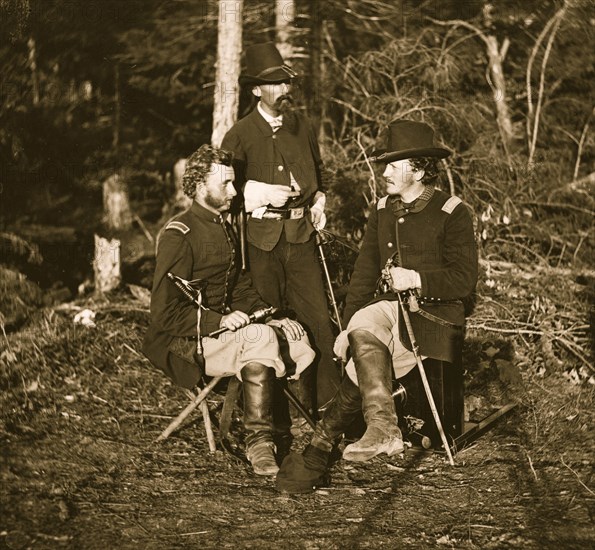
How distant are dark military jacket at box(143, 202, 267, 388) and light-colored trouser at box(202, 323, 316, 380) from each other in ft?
0.34

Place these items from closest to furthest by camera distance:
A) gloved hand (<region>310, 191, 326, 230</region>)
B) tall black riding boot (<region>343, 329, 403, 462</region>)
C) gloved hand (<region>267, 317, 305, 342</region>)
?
tall black riding boot (<region>343, 329, 403, 462</region>)
gloved hand (<region>267, 317, 305, 342</region>)
gloved hand (<region>310, 191, 326, 230</region>)

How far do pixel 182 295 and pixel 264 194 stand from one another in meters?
0.90

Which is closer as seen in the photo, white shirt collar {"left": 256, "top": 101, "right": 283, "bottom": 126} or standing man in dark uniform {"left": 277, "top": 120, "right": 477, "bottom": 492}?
standing man in dark uniform {"left": 277, "top": 120, "right": 477, "bottom": 492}

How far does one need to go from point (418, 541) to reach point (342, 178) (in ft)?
15.1

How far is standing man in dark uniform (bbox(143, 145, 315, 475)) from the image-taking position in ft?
17.0

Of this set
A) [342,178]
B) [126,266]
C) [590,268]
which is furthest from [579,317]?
[126,266]

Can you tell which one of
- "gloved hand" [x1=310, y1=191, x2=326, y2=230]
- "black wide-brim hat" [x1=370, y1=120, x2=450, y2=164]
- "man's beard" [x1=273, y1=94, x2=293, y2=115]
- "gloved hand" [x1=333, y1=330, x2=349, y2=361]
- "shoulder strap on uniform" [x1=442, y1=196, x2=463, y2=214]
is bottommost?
"gloved hand" [x1=333, y1=330, x2=349, y2=361]

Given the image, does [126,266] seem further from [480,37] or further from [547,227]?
[480,37]

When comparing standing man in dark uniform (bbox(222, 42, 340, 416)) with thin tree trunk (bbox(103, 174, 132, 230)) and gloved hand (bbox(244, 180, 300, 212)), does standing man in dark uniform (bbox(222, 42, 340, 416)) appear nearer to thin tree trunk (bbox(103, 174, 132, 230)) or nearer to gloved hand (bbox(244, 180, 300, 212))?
gloved hand (bbox(244, 180, 300, 212))

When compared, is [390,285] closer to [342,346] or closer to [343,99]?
[342,346]

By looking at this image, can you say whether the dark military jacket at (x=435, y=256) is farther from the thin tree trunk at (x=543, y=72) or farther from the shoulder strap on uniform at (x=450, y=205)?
the thin tree trunk at (x=543, y=72)

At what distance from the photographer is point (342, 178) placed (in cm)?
820

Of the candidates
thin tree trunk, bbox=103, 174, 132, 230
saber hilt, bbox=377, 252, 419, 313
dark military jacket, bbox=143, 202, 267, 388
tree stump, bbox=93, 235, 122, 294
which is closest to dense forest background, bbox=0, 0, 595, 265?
thin tree trunk, bbox=103, 174, 132, 230

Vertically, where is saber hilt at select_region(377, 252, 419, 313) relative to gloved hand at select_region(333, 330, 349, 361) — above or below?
above
